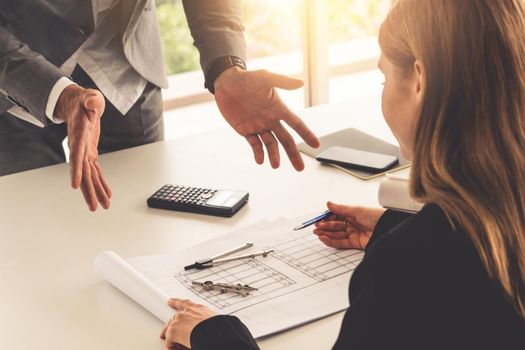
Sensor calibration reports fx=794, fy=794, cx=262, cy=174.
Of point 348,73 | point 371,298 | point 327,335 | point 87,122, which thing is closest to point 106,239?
point 87,122

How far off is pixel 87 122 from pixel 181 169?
13.7 inches

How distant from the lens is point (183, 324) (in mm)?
1138

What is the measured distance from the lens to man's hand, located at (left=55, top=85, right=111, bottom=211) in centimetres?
147

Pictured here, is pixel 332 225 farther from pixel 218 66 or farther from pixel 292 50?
pixel 292 50

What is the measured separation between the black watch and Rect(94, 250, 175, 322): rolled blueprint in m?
0.58

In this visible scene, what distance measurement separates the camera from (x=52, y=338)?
1.20 m

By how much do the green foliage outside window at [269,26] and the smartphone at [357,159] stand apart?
2244 mm

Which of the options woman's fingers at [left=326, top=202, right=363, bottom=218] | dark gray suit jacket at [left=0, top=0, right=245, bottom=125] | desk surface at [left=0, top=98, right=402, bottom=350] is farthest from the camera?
dark gray suit jacket at [left=0, top=0, right=245, bottom=125]

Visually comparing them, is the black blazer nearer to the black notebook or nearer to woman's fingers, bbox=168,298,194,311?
woman's fingers, bbox=168,298,194,311

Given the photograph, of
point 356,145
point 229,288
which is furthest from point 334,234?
point 356,145

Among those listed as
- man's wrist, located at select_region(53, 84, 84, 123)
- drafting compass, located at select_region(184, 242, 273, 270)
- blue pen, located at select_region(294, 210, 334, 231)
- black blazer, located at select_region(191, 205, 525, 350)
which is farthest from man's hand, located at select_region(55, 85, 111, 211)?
black blazer, located at select_region(191, 205, 525, 350)

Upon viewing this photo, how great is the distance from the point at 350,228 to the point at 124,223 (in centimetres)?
46

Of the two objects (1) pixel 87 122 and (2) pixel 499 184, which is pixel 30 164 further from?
(2) pixel 499 184

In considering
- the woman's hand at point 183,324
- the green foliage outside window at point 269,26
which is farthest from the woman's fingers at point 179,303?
the green foliage outside window at point 269,26
